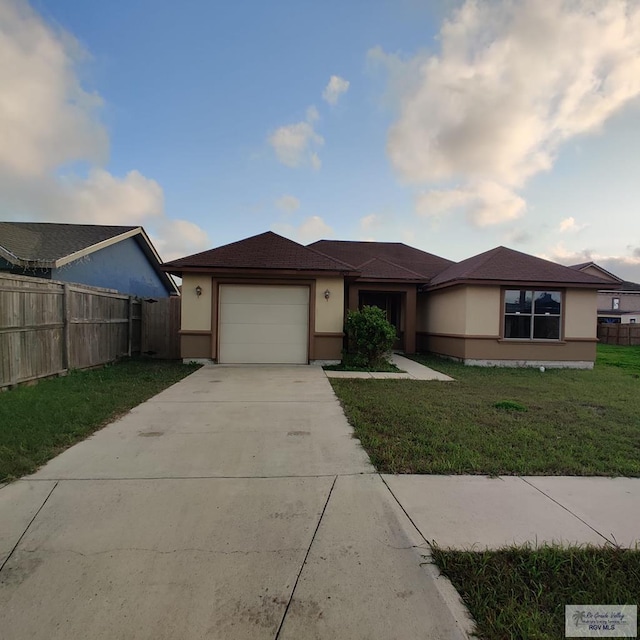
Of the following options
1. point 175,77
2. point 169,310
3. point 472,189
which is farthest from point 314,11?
point 169,310

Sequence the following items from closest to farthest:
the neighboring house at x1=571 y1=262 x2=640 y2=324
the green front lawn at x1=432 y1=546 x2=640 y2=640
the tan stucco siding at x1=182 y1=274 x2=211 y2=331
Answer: the green front lawn at x1=432 y1=546 x2=640 y2=640 → the tan stucco siding at x1=182 y1=274 x2=211 y2=331 → the neighboring house at x1=571 y1=262 x2=640 y2=324

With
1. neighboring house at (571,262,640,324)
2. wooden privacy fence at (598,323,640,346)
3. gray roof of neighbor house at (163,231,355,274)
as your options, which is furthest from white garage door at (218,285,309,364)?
neighboring house at (571,262,640,324)

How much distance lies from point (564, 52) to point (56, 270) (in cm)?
1442

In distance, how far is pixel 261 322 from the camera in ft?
37.8

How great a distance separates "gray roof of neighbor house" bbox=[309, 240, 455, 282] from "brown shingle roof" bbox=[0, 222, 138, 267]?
346 inches

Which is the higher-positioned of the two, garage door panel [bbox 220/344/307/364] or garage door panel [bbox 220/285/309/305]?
garage door panel [bbox 220/285/309/305]

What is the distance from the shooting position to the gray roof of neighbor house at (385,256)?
55.5 feet

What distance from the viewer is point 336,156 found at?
14000 millimetres

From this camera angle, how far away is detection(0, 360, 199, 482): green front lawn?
4.19 meters

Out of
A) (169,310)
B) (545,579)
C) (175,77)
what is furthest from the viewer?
(169,310)

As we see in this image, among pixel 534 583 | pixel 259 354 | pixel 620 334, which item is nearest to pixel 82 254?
pixel 259 354

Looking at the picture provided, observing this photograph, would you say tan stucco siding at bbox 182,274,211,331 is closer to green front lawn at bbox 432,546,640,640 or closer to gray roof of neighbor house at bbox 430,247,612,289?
gray roof of neighbor house at bbox 430,247,612,289

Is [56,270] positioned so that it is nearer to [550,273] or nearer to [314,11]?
[314,11]

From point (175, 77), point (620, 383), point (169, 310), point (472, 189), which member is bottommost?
point (620, 383)
